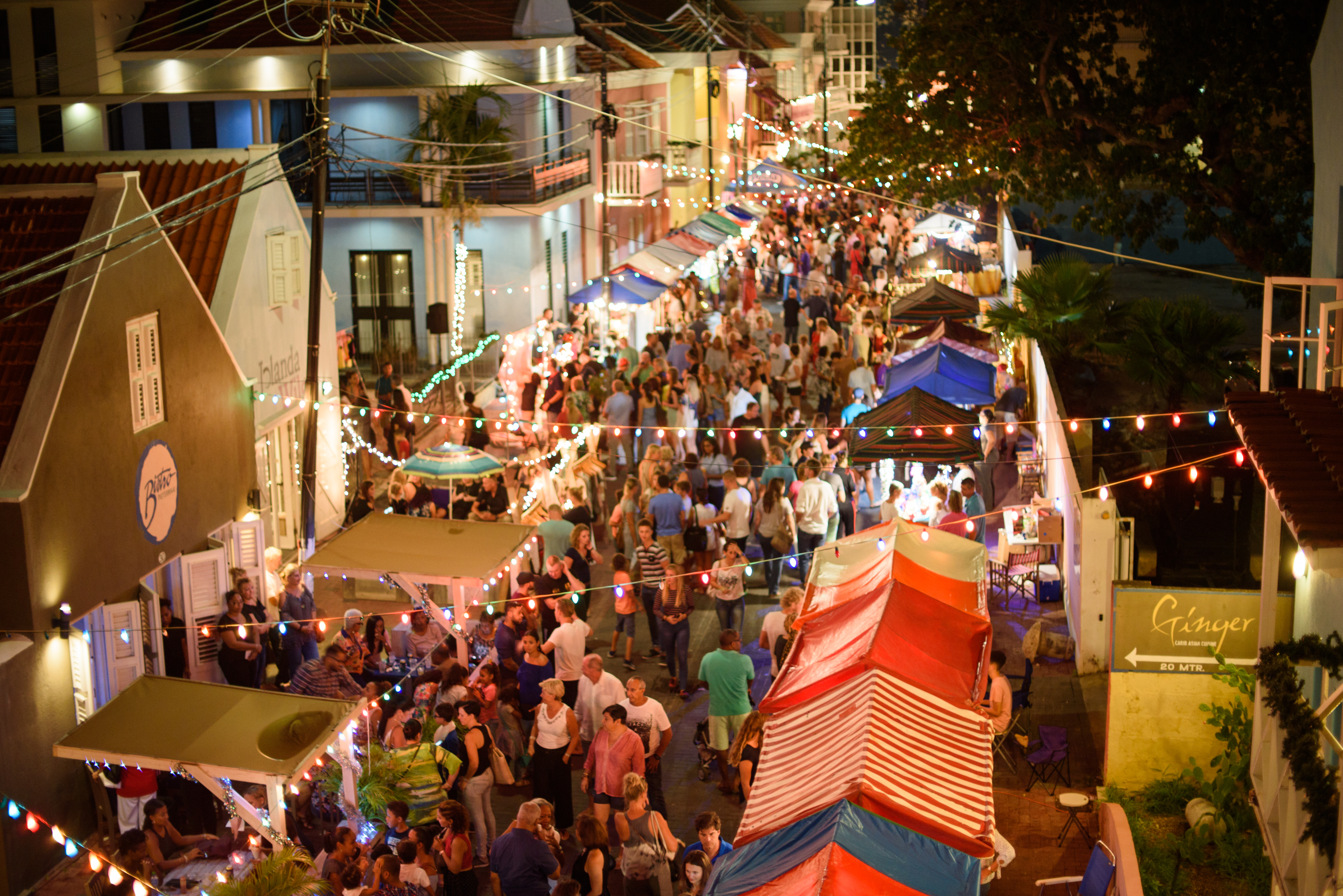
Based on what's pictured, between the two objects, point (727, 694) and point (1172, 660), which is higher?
point (1172, 660)

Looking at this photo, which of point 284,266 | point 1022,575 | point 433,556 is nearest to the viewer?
point 433,556

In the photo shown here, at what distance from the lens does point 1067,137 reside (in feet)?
56.1

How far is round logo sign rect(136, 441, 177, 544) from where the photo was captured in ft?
39.2

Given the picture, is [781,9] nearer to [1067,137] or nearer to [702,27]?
[702,27]

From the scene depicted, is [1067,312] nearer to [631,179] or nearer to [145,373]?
[145,373]

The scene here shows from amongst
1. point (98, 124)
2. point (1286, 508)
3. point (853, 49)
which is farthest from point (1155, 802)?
point (853, 49)

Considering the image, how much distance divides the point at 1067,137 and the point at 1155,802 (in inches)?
387

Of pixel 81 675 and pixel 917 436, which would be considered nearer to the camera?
pixel 81 675

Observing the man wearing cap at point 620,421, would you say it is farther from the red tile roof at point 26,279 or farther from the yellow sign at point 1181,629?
the yellow sign at point 1181,629

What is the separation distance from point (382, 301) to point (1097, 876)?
2353 cm

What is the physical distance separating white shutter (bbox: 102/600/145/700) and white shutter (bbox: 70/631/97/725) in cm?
38

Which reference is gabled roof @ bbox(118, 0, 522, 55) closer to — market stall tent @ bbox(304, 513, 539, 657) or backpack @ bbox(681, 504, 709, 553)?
market stall tent @ bbox(304, 513, 539, 657)

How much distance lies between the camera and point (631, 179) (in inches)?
1229

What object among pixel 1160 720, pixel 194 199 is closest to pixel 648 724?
pixel 1160 720
